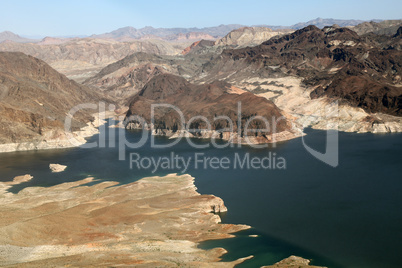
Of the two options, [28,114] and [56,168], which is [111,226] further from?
[28,114]

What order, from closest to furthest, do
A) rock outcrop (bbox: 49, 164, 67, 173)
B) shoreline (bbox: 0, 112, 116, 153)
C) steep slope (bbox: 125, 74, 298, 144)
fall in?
1. rock outcrop (bbox: 49, 164, 67, 173)
2. shoreline (bbox: 0, 112, 116, 153)
3. steep slope (bbox: 125, 74, 298, 144)

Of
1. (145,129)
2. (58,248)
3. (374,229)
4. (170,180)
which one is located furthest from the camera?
(145,129)

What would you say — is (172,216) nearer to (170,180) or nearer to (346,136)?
(170,180)

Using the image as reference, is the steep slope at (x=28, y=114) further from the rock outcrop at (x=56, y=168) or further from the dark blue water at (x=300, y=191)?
the rock outcrop at (x=56, y=168)

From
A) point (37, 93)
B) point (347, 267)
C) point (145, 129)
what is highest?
point (37, 93)

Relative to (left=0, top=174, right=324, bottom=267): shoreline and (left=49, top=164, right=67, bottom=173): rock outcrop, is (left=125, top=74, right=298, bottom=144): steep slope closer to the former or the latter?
(left=0, top=174, right=324, bottom=267): shoreline

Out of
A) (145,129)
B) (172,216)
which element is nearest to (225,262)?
(172,216)

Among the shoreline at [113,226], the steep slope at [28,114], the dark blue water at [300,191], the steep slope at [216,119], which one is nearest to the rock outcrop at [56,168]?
the dark blue water at [300,191]

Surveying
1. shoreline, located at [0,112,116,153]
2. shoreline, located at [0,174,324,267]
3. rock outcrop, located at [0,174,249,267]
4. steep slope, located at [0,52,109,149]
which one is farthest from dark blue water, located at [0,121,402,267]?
steep slope, located at [0,52,109,149]

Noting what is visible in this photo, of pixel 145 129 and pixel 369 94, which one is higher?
pixel 369 94
